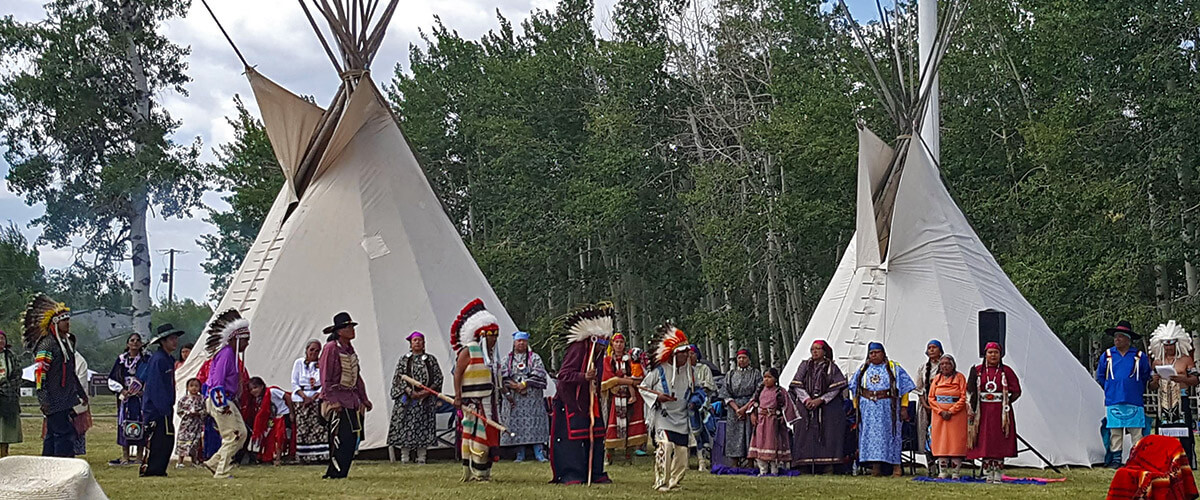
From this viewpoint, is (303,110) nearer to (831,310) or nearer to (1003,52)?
(831,310)

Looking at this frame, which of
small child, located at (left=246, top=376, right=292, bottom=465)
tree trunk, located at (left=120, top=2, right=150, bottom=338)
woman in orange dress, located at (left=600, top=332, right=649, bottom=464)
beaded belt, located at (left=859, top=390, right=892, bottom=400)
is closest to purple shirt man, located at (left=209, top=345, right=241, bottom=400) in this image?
small child, located at (left=246, top=376, right=292, bottom=465)

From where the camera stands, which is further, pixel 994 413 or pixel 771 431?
pixel 771 431

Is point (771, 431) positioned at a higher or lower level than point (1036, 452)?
higher

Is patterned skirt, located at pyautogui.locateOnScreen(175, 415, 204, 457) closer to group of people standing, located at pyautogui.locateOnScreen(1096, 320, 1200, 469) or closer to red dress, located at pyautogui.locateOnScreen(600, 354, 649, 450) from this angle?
red dress, located at pyautogui.locateOnScreen(600, 354, 649, 450)

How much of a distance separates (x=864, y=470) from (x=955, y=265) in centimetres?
312

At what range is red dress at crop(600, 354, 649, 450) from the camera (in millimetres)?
10367

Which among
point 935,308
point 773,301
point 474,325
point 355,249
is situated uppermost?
point 773,301

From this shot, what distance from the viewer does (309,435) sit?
12875 mm

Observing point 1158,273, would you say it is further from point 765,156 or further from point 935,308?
point 935,308

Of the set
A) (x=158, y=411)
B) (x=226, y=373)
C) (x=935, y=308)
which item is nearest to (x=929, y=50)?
(x=935, y=308)

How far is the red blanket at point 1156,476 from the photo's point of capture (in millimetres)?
6070

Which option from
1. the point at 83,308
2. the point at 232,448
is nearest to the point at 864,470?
the point at 232,448

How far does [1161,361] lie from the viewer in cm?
1303

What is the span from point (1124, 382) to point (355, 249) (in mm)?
7864
